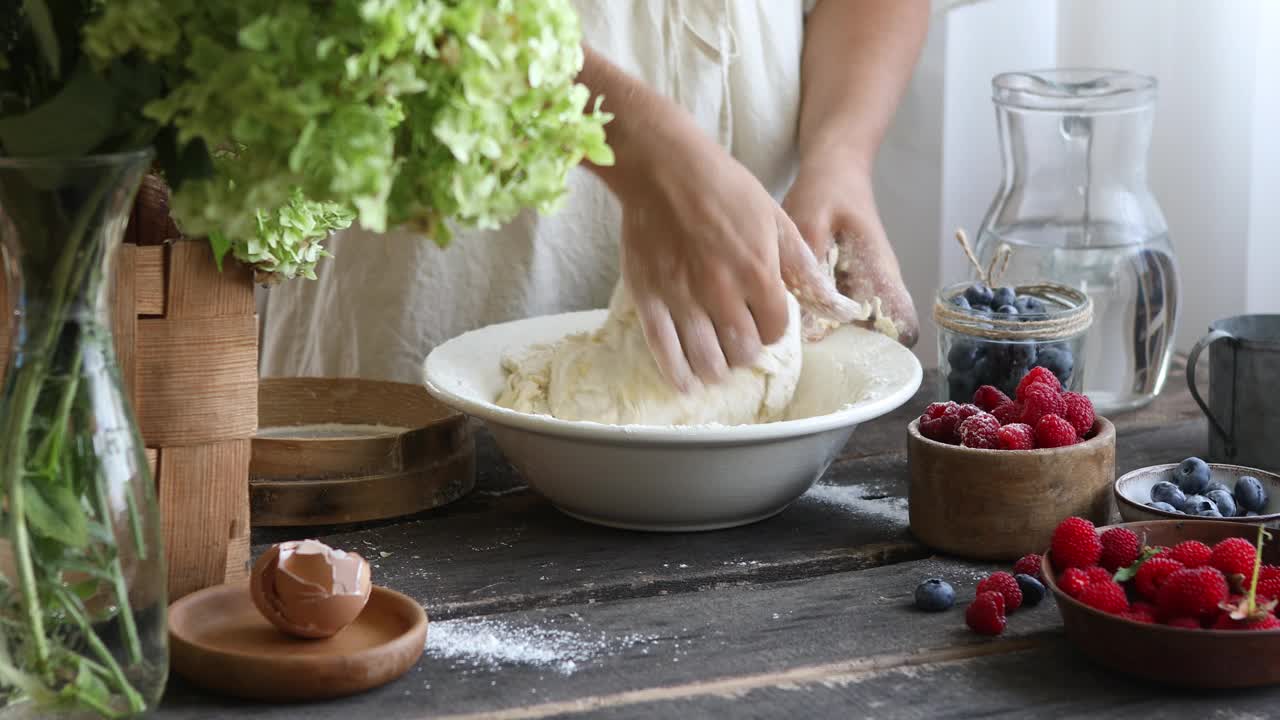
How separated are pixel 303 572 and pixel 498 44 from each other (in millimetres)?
414

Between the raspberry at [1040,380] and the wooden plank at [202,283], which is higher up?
the wooden plank at [202,283]

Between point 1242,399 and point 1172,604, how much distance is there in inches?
19.6

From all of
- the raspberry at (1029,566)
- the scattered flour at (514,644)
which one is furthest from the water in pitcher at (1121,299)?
the scattered flour at (514,644)

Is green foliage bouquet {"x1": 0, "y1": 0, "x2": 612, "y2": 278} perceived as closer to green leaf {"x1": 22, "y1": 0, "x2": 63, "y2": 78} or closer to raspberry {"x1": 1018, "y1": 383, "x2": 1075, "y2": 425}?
green leaf {"x1": 22, "y1": 0, "x2": 63, "y2": 78}

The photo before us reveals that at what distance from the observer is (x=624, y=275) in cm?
120

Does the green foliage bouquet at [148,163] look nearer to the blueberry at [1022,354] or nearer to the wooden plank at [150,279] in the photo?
the wooden plank at [150,279]

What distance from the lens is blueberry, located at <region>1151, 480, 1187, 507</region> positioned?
3.51 ft

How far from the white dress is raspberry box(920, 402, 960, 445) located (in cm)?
59

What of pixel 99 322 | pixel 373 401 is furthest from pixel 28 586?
pixel 373 401

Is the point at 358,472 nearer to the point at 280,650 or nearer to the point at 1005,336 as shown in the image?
the point at 280,650

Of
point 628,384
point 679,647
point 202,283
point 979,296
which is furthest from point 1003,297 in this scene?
point 202,283

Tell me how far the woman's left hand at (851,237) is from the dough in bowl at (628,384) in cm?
18

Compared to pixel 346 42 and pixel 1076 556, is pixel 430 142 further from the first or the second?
pixel 1076 556

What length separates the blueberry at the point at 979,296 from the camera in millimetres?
1384
